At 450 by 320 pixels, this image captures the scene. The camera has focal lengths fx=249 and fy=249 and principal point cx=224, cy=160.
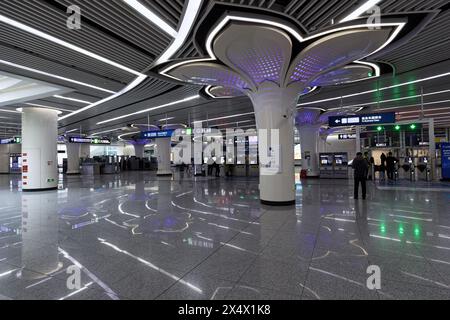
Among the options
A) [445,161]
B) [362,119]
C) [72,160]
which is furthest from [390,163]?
[72,160]

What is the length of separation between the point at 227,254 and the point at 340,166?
49.8 ft

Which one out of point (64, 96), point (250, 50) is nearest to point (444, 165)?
point (250, 50)

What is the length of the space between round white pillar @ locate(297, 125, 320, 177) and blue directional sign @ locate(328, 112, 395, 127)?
596 centimetres

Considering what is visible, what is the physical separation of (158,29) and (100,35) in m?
1.30

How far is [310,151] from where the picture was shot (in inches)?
667

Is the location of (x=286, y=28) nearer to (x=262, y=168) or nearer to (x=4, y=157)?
(x=262, y=168)

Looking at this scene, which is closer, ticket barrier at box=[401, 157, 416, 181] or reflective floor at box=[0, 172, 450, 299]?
reflective floor at box=[0, 172, 450, 299]

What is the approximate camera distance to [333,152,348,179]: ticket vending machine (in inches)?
642

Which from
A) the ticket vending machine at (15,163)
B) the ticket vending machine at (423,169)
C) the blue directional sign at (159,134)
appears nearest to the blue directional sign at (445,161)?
the ticket vending machine at (423,169)

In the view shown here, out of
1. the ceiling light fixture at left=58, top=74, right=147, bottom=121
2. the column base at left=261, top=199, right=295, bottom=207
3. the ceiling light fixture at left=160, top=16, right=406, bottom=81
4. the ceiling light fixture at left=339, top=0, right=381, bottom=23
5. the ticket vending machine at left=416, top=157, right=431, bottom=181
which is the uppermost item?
the ceiling light fixture at left=58, top=74, right=147, bottom=121

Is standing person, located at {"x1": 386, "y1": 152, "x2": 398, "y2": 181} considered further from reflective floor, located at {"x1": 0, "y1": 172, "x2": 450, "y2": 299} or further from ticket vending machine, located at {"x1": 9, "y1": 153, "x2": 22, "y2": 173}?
ticket vending machine, located at {"x1": 9, "y1": 153, "x2": 22, "y2": 173}

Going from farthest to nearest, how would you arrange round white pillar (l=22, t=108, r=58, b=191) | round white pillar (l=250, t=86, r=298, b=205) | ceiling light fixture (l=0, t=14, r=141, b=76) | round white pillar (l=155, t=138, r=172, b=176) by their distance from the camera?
round white pillar (l=155, t=138, r=172, b=176)
round white pillar (l=22, t=108, r=58, b=191)
round white pillar (l=250, t=86, r=298, b=205)
ceiling light fixture (l=0, t=14, r=141, b=76)

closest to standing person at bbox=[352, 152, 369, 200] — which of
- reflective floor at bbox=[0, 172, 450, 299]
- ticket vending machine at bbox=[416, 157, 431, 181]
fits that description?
reflective floor at bbox=[0, 172, 450, 299]
